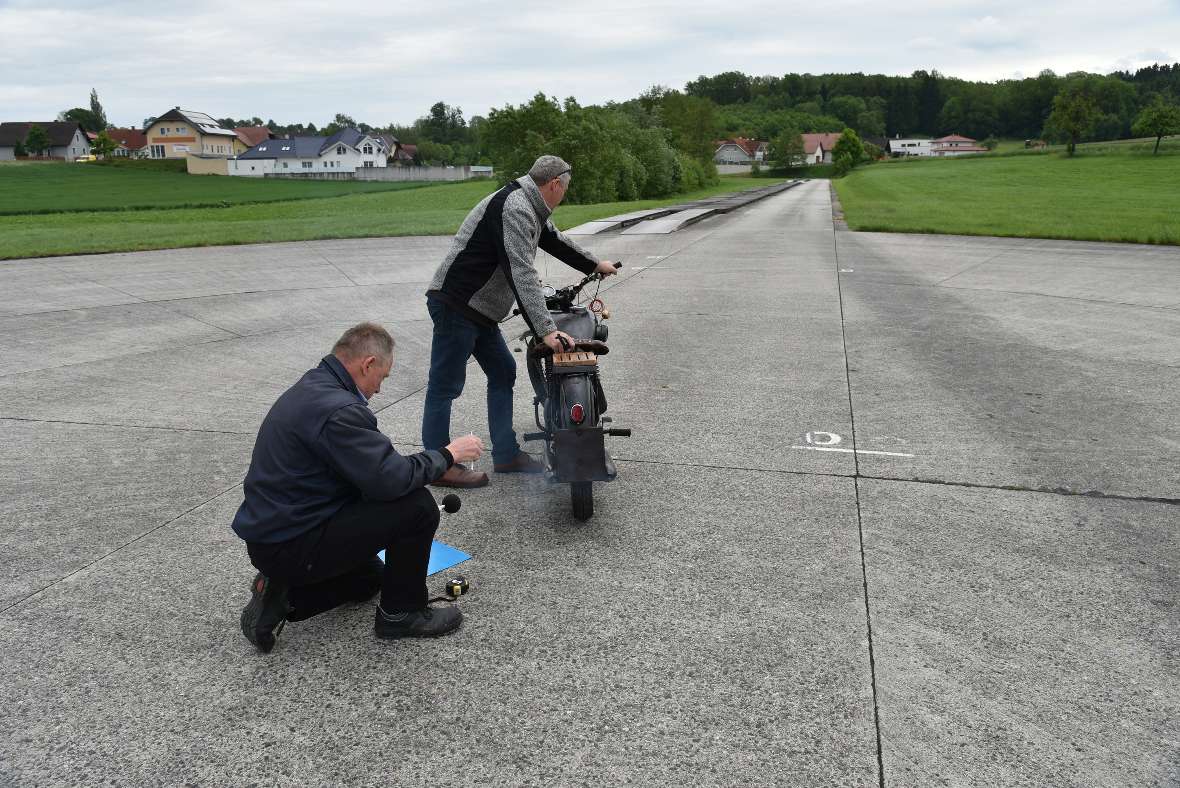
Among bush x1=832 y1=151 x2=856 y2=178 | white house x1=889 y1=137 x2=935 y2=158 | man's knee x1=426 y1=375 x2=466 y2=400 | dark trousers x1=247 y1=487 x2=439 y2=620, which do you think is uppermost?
white house x1=889 y1=137 x2=935 y2=158

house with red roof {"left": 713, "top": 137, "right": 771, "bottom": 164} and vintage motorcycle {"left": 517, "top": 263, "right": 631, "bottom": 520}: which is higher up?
house with red roof {"left": 713, "top": 137, "right": 771, "bottom": 164}

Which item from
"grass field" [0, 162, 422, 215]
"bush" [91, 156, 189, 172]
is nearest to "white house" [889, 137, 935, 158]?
"grass field" [0, 162, 422, 215]

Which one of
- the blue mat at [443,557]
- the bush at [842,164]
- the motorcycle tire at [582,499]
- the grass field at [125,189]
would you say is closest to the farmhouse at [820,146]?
the bush at [842,164]

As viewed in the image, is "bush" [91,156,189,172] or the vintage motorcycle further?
"bush" [91,156,189,172]

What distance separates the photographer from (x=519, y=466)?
5.48m

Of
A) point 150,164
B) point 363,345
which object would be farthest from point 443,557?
point 150,164

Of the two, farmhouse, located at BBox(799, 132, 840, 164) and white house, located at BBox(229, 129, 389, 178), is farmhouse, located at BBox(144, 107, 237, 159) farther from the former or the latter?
farmhouse, located at BBox(799, 132, 840, 164)

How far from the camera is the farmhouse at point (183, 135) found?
12800 centimetres

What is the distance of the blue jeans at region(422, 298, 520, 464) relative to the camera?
5.07 m

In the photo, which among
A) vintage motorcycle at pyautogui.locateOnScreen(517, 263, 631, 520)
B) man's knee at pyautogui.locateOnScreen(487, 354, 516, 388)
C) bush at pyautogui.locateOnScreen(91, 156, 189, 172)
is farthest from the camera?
bush at pyautogui.locateOnScreen(91, 156, 189, 172)

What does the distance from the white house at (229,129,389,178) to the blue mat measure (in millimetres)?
116860

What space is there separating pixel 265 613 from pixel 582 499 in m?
1.83

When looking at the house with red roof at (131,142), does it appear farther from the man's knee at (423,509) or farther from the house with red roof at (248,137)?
the man's knee at (423,509)

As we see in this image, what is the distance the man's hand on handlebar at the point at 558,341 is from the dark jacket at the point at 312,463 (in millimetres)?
1502
